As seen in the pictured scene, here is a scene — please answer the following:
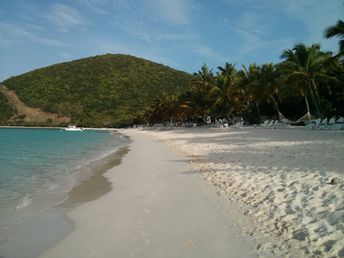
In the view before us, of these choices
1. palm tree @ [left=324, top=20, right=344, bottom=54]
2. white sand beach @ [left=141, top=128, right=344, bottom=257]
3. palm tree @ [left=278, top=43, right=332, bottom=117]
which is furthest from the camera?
palm tree @ [left=278, top=43, right=332, bottom=117]

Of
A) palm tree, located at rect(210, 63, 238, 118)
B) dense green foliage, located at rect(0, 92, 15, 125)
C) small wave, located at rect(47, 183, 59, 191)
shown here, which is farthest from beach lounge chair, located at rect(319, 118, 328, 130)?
dense green foliage, located at rect(0, 92, 15, 125)

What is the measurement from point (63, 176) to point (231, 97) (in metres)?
34.6

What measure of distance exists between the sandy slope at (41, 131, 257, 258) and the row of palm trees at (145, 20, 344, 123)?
66.1 feet

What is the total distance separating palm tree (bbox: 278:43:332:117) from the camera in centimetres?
3034

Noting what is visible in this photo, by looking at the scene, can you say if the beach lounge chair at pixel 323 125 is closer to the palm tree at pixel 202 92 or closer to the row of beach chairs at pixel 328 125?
the row of beach chairs at pixel 328 125

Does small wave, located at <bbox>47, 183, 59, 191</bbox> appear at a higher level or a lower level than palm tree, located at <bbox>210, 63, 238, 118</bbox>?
lower

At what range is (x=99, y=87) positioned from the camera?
110 metres

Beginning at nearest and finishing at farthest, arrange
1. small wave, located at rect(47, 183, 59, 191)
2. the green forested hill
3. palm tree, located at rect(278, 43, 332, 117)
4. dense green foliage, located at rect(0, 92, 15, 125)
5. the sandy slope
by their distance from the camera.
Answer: the sandy slope
small wave, located at rect(47, 183, 59, 191)
palm tree, located at rect(278, 43, 332, 117)
the green forested hill
dense green foliage, located at rect(0, 92, 15, 125)

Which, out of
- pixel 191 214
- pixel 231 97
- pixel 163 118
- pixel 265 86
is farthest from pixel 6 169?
pixel 163 118

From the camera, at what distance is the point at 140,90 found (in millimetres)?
109438

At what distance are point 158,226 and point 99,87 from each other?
10764cm

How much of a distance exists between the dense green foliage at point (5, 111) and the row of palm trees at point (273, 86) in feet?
213

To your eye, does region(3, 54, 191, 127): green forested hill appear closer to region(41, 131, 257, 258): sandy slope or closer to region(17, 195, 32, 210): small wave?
region(17, 195, 32, 210): small wave

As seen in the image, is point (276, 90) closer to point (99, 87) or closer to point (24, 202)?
point (24, 202)
